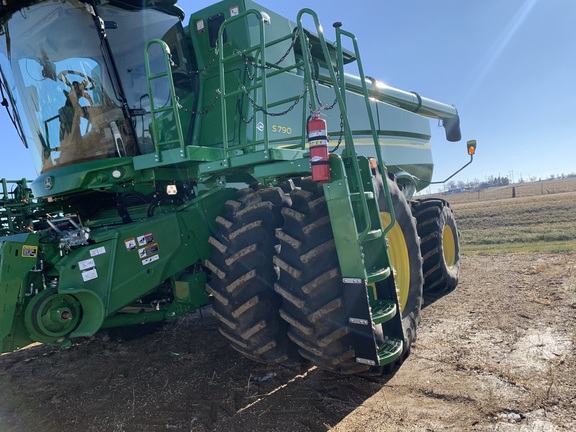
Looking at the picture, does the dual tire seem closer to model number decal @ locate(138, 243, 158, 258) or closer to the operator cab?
model number decal @ locate(138, 243, 158, 258)

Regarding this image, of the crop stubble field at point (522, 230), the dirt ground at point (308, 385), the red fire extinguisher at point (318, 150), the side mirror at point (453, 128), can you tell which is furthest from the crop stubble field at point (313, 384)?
the crop stubble field at point (522, 230)

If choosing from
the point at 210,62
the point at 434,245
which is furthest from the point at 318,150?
the point at 434,245

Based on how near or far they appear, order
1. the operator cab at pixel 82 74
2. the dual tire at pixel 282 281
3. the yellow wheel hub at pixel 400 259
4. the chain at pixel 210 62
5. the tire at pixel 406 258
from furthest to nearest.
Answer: the chain at pixel 210 62 < the yellow wheel hub at pixel 400 259 < the tire at pixel 406 258 < the operator cab at pixel 82 74 < the dual tire at pixel 282 281

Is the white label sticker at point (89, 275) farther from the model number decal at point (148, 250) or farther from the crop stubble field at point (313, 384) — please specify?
the crop stubble field at point (313, 384)

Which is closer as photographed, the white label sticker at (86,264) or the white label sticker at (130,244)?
the white label sticker at (86,264)

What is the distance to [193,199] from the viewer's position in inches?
154

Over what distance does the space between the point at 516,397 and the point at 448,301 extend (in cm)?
279

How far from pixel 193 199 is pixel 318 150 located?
1520 mm

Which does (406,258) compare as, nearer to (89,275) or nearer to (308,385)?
(308,385)

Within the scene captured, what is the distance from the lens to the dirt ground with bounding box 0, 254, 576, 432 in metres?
2.93

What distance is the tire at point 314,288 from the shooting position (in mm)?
2973

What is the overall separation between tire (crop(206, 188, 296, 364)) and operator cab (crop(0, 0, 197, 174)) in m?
1.31

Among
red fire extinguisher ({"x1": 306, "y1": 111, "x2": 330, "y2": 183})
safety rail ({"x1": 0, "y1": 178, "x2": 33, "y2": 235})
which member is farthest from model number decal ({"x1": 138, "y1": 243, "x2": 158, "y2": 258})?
safety rail ({"x1": 0, "y1": 178, "x2": 33, "y2": 235})

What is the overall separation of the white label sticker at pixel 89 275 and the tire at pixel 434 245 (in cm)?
436
